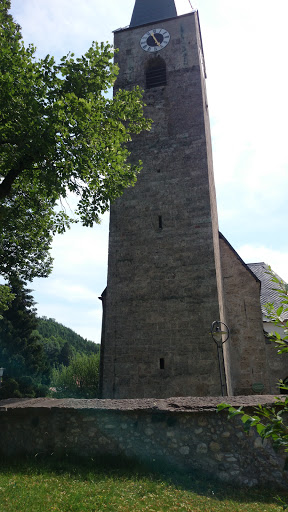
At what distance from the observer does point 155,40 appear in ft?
52.2

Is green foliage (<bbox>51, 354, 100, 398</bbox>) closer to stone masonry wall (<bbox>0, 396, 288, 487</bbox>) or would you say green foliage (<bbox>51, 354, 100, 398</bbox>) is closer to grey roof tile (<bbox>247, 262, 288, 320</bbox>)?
grey roof tile (<bbox>247, 262, 288, 320</bbox>)

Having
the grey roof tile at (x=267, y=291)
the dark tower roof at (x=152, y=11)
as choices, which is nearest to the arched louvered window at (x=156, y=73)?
the dark tower roof at (x=152, y=11)

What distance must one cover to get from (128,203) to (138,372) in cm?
595

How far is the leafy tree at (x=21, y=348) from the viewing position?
110 ft

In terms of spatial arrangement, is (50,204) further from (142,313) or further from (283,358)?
(283,358)

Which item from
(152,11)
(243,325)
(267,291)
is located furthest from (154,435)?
(152,11)

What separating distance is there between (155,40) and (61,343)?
83.3 meters

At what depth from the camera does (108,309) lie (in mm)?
12445

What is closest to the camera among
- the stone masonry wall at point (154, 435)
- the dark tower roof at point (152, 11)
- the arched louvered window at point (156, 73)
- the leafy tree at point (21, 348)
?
the stone masonry wall at point (154, 435)

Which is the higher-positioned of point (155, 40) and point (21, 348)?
point (155, 40)

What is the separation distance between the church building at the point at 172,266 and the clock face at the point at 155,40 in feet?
0.15

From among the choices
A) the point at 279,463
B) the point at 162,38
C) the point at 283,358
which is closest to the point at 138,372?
the point at 279,463

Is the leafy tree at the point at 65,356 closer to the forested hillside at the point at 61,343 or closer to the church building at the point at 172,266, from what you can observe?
the forested hillside at the point at 61,343

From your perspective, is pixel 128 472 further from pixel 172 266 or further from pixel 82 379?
pixel 82 379
